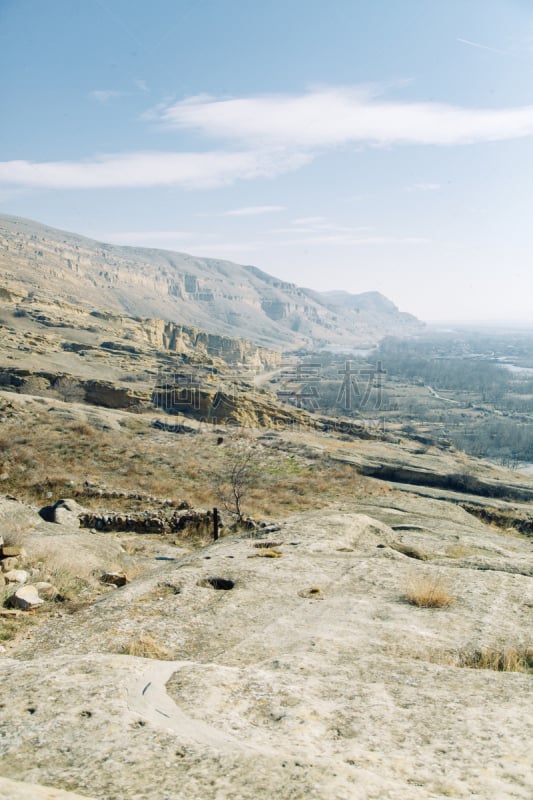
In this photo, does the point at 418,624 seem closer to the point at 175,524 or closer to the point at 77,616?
the point at 77,616

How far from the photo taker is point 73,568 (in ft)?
30.5

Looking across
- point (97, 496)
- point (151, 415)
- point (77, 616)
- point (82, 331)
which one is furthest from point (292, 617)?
point (82, 331)

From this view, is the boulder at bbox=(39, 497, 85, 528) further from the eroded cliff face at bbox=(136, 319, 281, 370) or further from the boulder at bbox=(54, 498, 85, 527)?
the eroded cliff face at bbox=(136, 319, 281, 370)

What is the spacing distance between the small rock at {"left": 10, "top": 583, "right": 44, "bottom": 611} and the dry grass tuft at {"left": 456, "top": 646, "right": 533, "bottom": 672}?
221 inches

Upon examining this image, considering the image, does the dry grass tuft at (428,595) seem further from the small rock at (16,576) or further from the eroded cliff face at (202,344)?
the eroded cliff face at (202,344)

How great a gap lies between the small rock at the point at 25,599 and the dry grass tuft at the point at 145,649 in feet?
7.46

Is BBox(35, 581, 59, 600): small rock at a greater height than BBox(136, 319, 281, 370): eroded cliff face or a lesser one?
lesser

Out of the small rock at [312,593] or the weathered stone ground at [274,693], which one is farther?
the small rock at [312,593]

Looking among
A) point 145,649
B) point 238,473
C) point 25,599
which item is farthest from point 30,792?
point 238,473

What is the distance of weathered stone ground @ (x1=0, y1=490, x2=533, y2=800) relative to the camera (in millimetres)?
3102

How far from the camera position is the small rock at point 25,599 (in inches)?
280

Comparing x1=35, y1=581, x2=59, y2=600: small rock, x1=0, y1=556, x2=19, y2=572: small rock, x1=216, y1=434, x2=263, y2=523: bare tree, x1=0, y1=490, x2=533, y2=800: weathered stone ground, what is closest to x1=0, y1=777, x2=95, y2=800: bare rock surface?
x1=0, y1=490, x2=533, y2=800: weathered stone ground

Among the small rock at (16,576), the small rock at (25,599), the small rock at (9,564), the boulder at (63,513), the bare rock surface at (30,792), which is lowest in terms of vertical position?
the boulder at (63,513)

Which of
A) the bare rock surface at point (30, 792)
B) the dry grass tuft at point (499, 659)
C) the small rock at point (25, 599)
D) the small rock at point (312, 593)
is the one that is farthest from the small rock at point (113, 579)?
the bare rock surface at point (30, 792)
